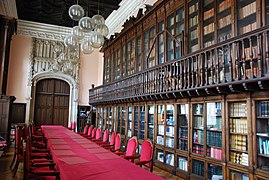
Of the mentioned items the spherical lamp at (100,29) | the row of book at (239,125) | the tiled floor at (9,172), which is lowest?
the tiled floor at (9,172)

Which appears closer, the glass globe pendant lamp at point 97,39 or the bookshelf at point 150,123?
the glass globe pendant lamp at point 97,39

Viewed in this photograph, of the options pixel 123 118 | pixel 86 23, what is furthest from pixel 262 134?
pixel 123 118

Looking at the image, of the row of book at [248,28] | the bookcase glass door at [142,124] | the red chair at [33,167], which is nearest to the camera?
the red chair at [33,167]

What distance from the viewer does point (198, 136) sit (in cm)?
479

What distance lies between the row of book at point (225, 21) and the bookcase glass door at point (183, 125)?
1779 mm

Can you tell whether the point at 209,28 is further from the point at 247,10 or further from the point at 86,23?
the point at 86,23

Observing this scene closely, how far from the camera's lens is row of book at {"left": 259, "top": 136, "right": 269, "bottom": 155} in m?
3.45

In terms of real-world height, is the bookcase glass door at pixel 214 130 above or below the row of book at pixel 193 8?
below

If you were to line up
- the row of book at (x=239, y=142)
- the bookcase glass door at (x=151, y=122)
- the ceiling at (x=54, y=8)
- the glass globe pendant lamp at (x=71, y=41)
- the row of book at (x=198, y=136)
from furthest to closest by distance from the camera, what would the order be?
the ceiling at (x=54, y=8), the bookcase glass door at (x=151, y=122), the glass globe pendant lamp at (x=71, y=41), the row of book at (x=198, y=136), the row of book at (x=239, y=142)

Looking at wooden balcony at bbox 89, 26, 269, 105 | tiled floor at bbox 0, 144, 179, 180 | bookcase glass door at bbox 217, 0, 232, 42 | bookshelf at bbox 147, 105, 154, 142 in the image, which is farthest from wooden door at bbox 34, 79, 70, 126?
bookcase glass door at bbox 217, 0, 232, 42

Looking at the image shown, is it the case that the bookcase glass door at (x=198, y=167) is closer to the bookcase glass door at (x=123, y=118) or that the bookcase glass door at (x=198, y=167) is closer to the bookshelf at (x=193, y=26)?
the bookshelf at (x=193, y=26)

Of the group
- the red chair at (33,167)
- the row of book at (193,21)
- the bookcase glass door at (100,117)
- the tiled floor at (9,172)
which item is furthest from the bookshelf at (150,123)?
the bookcase glass door at (100,117)

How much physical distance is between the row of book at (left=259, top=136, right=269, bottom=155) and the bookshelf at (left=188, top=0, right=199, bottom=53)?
8.17 feet

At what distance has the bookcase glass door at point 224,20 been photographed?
448 cm
